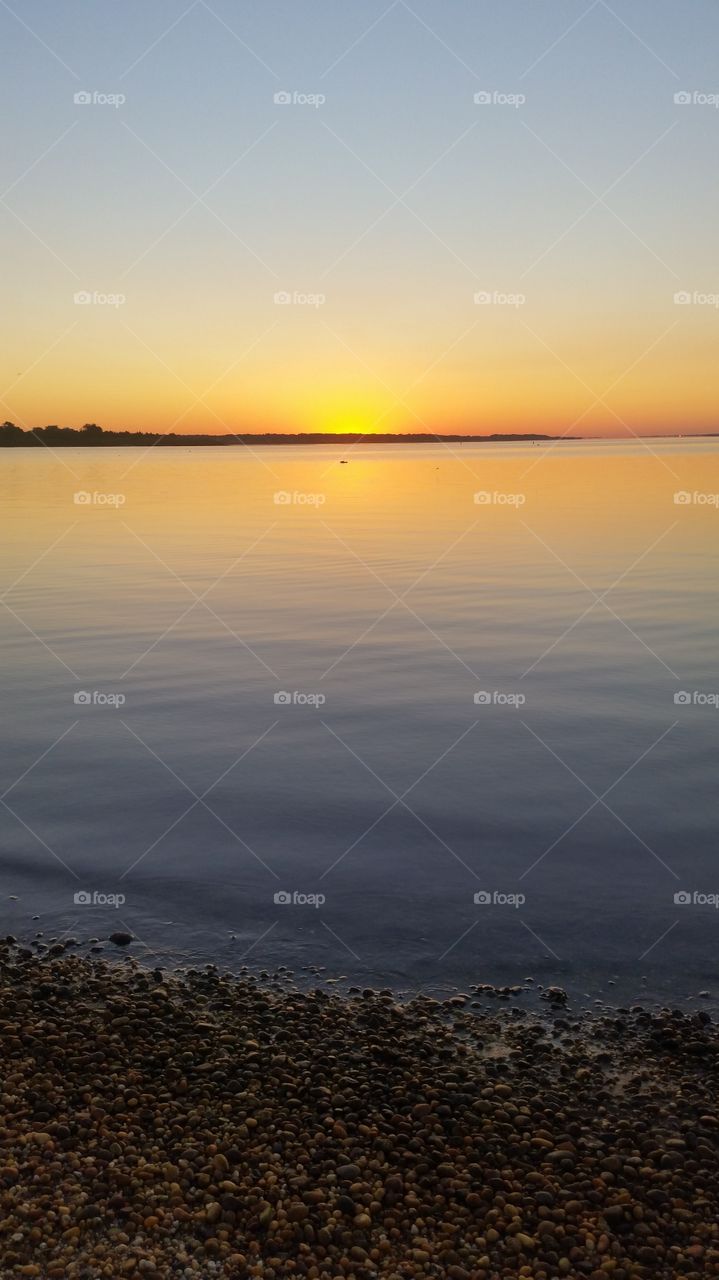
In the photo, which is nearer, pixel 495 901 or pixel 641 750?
pixel 495 901

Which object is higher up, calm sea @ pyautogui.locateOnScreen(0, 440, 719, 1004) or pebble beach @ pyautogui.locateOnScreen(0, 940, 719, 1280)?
calm sea @ pyautogui.locateOnScreen(0, 440, 719, 1004)

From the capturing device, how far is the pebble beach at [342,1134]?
618 centimetres

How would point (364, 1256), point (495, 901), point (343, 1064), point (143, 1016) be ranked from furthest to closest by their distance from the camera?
1. point (495, 901)
2. point (143, 1016)
3. point (343, 1064)
4. point (364, 1256)

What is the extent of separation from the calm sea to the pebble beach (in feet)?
3.27

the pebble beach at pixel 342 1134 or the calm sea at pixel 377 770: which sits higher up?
the calm sea at pixel 377 770

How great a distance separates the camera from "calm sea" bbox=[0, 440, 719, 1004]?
11.0 meters

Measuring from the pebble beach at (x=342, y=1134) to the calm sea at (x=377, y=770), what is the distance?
3.27 feet

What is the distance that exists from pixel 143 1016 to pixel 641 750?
10.2 m

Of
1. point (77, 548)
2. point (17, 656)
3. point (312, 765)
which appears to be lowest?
point (312, 765)

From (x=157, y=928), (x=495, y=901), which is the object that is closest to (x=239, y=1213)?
(x=157, y=928)

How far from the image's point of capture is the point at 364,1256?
240 inches

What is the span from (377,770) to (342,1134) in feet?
29.0

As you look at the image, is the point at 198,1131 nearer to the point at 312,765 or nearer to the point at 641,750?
the point at 312,765

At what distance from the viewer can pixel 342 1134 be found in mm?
7277
